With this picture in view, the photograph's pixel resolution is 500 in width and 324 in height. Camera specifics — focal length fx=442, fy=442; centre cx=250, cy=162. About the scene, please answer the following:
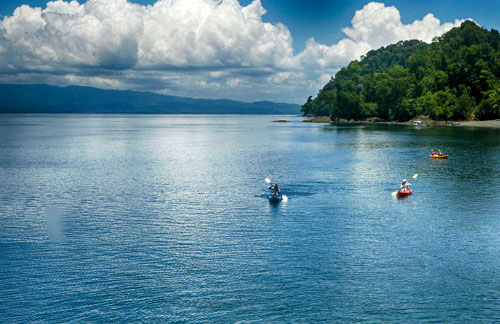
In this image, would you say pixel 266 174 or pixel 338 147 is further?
pixel 338 147

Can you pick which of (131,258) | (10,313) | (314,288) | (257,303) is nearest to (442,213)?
(314,288)

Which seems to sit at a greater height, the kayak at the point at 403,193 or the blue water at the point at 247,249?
the kayak at the point at 403,193

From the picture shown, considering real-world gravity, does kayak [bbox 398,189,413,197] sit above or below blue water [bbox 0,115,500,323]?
above

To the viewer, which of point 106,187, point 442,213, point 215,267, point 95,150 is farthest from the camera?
point 95,150

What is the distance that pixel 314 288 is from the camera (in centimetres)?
3266

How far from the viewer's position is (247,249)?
40719mm

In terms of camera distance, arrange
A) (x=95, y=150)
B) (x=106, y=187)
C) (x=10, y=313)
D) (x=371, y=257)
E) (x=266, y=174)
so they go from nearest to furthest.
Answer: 1. (x=10, y=313)
2. (x=371, y=257)
3. (x=106, y=187)
4. (x=266, y=174)
5. (x=95, y=150)

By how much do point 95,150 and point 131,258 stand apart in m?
104

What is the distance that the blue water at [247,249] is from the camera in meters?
29.8

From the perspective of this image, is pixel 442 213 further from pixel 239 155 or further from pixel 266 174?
pixel 239 155

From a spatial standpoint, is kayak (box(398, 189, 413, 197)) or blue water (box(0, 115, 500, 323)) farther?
kayak (box(398, 189, 413, 197))

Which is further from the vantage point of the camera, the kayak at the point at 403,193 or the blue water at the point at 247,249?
the kayak at the point at 403,193

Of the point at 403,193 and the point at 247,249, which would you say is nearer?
the point at 247,249

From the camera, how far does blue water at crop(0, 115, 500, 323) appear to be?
29766 mm
